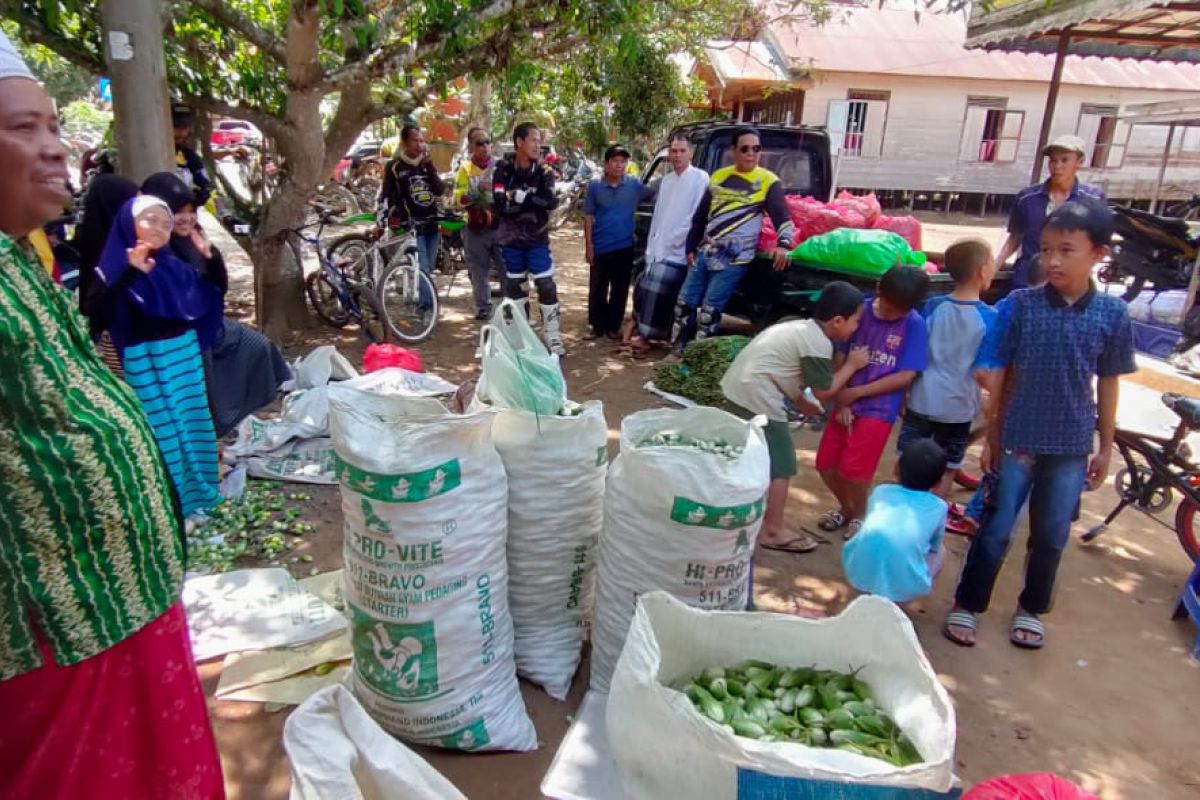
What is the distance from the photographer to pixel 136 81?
3.77 meters

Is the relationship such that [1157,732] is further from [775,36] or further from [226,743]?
[775,36]

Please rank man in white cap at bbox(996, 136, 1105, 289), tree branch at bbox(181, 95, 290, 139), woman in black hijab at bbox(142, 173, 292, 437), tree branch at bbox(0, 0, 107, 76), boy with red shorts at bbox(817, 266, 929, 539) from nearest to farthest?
1. boy with red shorts at bbox(817, 266, 929, 539)
2. woman in black hijab at bbox(142, 173, 292, 437)
3. man in white cap at bbox(996, 136, 1105, 289)
4. tree branch at bbox(0, 0, 107, 76)
5. tree branch at bbox(181, 95, 290, 139)

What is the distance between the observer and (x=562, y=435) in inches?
93.0

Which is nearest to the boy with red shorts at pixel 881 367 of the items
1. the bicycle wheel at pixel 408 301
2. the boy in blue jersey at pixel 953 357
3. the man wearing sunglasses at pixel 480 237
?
the boy in blue jersey at pixel 953 357

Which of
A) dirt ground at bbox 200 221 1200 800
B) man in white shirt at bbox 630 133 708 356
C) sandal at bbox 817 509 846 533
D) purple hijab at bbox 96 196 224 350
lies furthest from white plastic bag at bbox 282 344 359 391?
sandal at bbox 817 509 846 533

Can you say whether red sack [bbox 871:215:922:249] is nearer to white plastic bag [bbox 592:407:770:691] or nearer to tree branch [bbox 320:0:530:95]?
tree branch [bbox 320:0:530:95]

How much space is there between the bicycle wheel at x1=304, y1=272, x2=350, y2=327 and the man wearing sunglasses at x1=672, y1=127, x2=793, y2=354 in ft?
9.90

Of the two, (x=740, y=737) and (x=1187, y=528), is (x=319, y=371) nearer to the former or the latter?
(x=740, y=737)

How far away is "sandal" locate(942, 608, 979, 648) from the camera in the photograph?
2.96 meters

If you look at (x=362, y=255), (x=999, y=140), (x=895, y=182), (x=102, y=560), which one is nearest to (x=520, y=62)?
(x=362, y=255)

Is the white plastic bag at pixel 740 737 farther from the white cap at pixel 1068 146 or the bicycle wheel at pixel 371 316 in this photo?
the bicycle wheel at pixel 371 316

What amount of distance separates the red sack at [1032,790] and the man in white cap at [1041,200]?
3633mm

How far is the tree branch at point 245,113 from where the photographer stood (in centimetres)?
559

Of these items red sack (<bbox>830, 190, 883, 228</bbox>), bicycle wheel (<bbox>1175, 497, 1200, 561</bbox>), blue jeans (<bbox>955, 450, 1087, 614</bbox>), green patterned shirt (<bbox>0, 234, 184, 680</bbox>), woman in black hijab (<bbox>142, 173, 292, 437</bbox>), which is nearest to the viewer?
green patterned shirt (<bbox>0, 234, 184, 680</bbox>)
